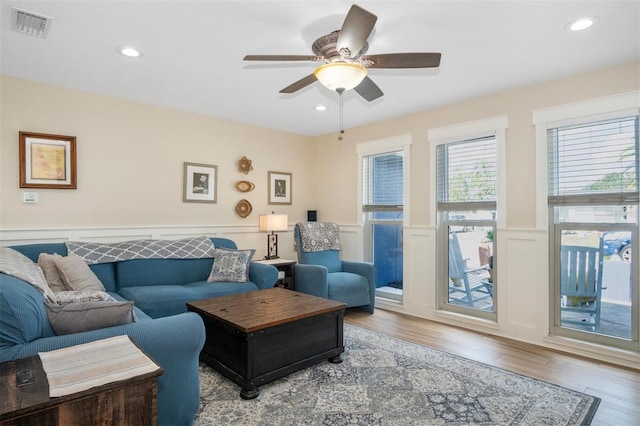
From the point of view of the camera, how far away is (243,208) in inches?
189

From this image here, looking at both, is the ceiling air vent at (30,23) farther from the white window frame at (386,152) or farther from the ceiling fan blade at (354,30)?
the white window frame at (386,152)

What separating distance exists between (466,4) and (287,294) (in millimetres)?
2587

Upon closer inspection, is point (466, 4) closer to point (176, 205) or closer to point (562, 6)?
point (562, 6)

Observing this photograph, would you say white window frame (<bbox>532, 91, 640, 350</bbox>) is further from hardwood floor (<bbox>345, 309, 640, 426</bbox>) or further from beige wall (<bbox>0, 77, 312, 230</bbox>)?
beige wall (<bbox>0, 77, 312, 230</bbox>)

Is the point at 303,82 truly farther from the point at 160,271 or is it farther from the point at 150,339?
the point at 160,271

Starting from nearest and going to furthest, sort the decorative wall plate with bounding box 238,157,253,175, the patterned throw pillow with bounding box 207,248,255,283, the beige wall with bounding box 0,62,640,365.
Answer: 1. the beige wall with bounding box 0,62,640,365
2. the patterned throw pillow with bounding box 207,248,255,283
3. the decorative wall plate with bounding box 238,157,253,175

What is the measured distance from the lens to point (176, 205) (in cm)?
427

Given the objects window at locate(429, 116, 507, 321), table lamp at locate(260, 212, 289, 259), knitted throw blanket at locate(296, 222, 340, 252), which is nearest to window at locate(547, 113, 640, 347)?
window at locate(429, 116, 507, 321)

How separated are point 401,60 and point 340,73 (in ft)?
1.30

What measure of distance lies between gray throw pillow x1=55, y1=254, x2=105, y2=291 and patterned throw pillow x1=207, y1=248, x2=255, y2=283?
109 centimetres

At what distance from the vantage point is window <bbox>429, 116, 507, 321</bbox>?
12.3 feet

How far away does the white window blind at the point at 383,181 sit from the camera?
15.1ft

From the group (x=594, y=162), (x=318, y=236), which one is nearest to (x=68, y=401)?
(x=318, y=236)

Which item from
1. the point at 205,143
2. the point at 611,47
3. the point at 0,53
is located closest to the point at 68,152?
the point at 0,53
